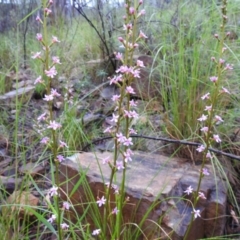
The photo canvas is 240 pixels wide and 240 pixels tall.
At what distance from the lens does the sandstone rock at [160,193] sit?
1860 mm

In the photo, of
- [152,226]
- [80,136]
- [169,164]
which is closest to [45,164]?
[80,136]

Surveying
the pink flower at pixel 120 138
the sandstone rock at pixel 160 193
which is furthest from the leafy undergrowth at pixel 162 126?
the pink flower at pixel 120 138

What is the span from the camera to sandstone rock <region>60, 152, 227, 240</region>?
186cm

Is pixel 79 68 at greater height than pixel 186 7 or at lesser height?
lesser

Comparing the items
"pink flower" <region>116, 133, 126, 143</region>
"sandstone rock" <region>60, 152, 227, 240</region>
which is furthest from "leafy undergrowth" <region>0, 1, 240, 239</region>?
"pink flower" <region>116, 133, 126, 143</region>

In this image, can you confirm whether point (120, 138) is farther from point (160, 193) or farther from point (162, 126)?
point (162, 126)

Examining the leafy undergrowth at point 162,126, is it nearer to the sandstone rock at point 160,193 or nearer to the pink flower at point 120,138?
the sandstone rock at point 160,193

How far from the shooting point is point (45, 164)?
8.57 feet

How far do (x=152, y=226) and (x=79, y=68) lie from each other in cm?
295

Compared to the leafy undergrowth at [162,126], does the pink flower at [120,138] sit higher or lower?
higher

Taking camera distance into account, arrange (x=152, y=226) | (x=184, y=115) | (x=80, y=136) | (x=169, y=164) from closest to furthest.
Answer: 1. (x=152, y=226)
2. (x=169, y=164)
3. (x=184, y=115)
4. (x=80, y=136)

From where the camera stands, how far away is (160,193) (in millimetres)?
1796

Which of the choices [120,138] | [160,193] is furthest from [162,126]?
[120,138]

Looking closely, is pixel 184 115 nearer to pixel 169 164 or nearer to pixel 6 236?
pixel 169 164
